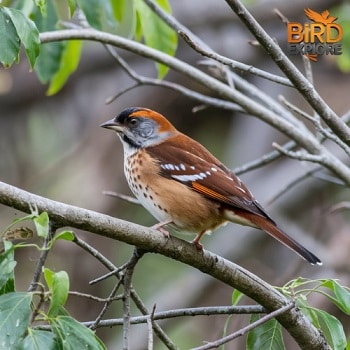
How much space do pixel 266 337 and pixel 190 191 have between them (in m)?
1.05

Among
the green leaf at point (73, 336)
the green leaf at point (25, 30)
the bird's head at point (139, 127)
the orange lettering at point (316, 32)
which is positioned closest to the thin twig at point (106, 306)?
the green leaf at point (73, 336)

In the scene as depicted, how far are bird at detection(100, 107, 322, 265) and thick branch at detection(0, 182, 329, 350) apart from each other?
462 millimetres

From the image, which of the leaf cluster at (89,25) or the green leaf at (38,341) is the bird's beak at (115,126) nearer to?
the leaf cluster at (89,25)

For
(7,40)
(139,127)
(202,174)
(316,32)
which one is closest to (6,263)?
(7,40)

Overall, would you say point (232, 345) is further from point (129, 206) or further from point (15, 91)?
point (15, 91)

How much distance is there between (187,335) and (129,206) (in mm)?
1653

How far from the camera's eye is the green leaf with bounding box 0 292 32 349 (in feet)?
8.47

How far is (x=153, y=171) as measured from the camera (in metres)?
4.41

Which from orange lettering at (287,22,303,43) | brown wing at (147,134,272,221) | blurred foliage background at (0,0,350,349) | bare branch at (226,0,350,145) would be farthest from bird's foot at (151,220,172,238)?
blurred foliage background at (0,0,350,349)

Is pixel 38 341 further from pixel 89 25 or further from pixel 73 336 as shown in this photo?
pixel 89 25

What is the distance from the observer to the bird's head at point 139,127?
4766 millimetres

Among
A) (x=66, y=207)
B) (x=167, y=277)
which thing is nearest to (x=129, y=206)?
(x=167, y=277)

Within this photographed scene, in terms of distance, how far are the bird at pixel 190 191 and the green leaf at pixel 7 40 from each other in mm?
1219

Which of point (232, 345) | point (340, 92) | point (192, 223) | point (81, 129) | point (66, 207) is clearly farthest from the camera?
point (81, 129)
